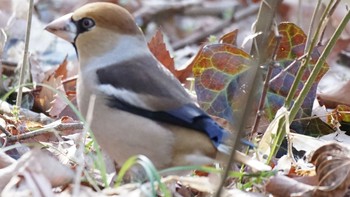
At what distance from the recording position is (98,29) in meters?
3.85

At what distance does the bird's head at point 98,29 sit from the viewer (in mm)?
3830

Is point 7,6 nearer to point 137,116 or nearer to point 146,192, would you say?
point 137,116

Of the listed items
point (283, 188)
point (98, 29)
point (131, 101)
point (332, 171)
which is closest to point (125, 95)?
point (131, 101)

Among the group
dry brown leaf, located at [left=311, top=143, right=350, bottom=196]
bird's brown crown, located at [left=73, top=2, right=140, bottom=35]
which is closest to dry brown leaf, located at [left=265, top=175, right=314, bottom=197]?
dry brown leaf, located at [left=311, top=143, right=350, bottom=196]

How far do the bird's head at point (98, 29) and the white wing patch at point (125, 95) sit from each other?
0.22 meters

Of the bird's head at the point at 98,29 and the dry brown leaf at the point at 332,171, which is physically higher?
the bird's head at the point at 98,29

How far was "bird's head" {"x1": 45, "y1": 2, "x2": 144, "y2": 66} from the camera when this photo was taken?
3.83m

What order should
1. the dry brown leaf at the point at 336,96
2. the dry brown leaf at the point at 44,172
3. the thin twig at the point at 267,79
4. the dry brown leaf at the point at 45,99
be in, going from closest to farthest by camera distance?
the dry brown leaf at the point at 44,172 → the thin twig at the point at 267,79 → the dry brown leaf at the point at 336,96 → the dry brown leaf at the point at 45,99

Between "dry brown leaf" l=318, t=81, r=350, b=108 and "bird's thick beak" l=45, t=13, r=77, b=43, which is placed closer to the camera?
"bird's thick beak" l=45, t=13, r=77, b=43

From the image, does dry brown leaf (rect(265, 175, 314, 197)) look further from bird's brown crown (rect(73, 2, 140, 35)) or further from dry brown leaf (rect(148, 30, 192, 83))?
dry brown leaf (rect(148, 30, 192, 83))

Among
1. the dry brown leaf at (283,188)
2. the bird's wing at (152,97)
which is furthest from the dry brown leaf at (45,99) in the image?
the dry brown leaf at (283,188)

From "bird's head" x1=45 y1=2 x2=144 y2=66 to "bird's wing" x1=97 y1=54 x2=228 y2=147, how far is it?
0.41ft

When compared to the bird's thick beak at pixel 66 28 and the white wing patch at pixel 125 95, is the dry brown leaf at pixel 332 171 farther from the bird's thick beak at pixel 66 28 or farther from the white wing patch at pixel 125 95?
the bird's thick beak at pixel 66 28

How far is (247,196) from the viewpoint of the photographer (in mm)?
3574
